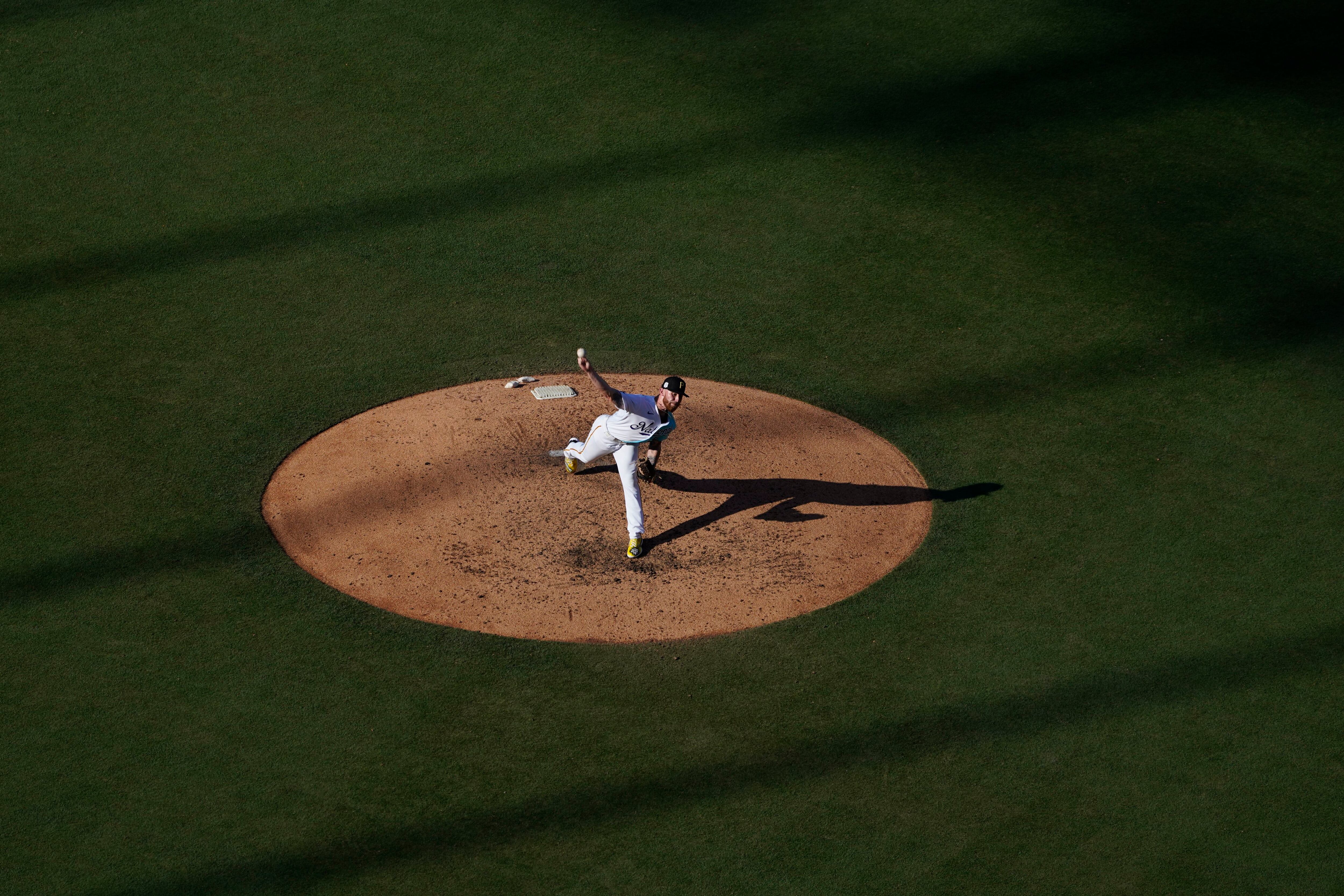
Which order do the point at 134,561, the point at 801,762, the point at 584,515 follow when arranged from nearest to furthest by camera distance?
1. the point at 801,762
2. the point at 134,561
3. the point at 584,515

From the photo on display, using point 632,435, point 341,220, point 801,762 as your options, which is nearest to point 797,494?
point 632,435

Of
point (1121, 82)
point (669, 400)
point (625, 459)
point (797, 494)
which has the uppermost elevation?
point (1121, 82)

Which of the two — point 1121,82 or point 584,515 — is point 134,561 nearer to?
point 584,515

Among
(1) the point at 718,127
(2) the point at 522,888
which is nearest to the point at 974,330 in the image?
(1) the point at 718,127

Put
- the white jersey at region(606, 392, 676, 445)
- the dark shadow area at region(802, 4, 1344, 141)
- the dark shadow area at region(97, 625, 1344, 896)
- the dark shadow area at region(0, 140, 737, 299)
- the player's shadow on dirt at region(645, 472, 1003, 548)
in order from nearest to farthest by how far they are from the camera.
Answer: the dark shadow area at region(97, 625, 1344, 896)
the white jersey at region(606, 392, 676, 445)
the player's shadow on dirt at region(645, 472, 1003, 548)
the dark shadow area at region(0, 140, 737, 299)
the dark shadow area at region(802, 4, 1344, 141)

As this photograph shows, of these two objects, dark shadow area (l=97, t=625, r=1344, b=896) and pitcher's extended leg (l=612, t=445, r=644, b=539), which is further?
pitcher's extended leg (l=612, t=445, r=644, b=539)

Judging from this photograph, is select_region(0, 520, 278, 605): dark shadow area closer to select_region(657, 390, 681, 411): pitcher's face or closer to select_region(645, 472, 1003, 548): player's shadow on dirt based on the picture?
select_region(657, 390, 681, 411): pitcher's face

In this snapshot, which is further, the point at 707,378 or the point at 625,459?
the point at 707,378

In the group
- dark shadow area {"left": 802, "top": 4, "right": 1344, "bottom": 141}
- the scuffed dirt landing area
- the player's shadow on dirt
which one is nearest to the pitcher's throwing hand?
the scuffed dirt landing area

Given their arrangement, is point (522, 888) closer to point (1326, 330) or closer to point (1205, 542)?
point (1205, 542)
